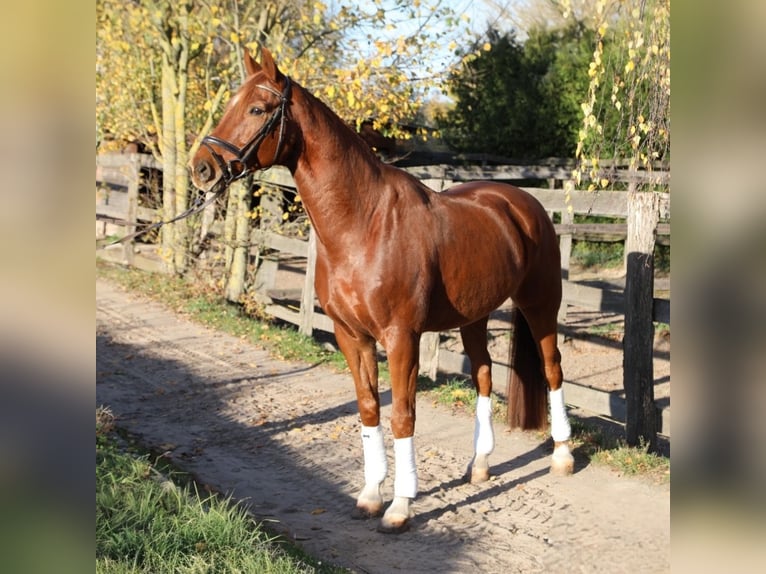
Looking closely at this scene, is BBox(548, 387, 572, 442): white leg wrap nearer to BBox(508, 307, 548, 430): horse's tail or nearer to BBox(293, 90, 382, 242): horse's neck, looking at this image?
BBox(508, 307, 548, 430): horse's tail

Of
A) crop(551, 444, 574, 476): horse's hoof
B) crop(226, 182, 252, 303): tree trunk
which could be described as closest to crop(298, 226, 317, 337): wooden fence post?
crop(226, 182, 252, 303): tree trunk

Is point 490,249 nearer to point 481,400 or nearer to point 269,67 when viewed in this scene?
point 481,400

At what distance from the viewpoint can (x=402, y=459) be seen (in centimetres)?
381

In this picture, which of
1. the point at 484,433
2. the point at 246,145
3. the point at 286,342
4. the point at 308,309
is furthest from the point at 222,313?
the point at 246,145

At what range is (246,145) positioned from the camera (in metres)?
3.42

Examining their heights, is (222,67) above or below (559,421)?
above

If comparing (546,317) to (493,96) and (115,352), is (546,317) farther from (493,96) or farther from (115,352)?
(493,96)

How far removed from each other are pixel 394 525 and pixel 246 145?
2.06 metres

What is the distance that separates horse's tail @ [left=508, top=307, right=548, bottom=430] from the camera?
4996mm

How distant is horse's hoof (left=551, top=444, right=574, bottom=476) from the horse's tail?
0.43 meters

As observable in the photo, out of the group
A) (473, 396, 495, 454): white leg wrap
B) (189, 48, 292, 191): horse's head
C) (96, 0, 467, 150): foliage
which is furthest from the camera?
(96, 0, 467, 150): foliage

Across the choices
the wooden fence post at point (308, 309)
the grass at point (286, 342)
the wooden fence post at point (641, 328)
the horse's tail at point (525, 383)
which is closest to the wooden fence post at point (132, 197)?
the grass at point (286, 342)
